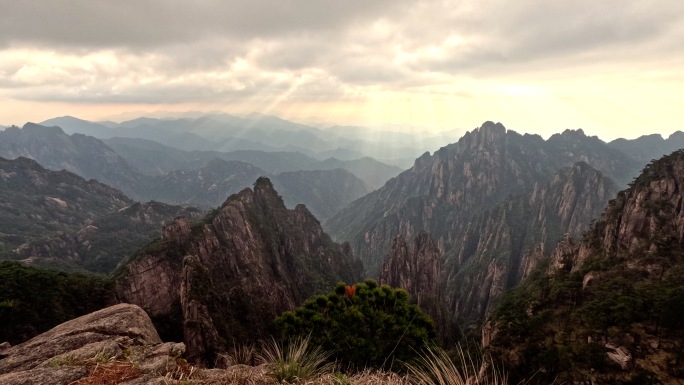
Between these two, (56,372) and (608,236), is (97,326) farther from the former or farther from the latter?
(608,236)

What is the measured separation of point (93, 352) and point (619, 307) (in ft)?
171

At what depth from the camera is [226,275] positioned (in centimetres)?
10538

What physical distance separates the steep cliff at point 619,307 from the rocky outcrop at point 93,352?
86.4 ft

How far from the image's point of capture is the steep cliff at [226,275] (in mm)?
69481

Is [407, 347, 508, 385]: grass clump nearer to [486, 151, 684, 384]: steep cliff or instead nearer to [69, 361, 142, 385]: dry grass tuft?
[69, 361, 142, 385]: dry grass tuft

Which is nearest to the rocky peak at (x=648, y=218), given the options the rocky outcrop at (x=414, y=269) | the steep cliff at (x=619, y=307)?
the steep cliff at (x=619, y=307)

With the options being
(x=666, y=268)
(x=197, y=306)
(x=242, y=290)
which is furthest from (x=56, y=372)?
(x=242, y=290)

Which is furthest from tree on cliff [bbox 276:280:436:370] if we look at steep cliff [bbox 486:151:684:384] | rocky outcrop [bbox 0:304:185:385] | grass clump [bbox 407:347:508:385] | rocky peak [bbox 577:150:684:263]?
rocky peak [bbox 577:150:684:263]

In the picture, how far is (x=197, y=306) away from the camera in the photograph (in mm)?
66875

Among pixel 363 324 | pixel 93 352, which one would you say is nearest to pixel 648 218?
pixel 363 324

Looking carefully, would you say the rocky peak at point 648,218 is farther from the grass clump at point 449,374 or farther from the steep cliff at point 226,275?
the steep cliff at point 226,275

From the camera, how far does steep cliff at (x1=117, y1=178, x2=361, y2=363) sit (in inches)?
2735

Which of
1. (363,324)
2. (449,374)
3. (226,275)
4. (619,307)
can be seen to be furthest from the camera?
(226,275)

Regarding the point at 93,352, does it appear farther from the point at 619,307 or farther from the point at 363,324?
the point at 619,307
